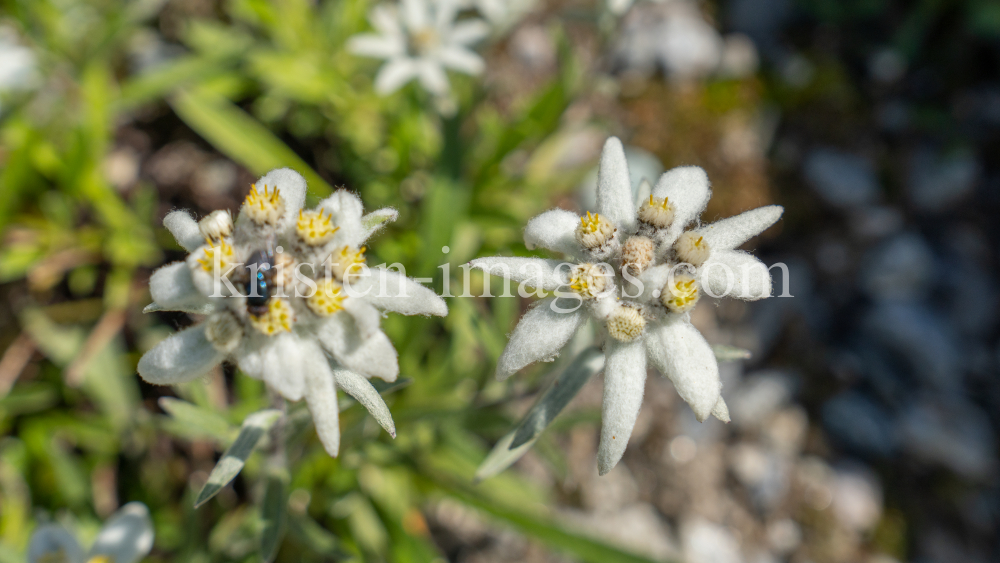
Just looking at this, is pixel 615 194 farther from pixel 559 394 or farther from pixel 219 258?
pixel 219 258

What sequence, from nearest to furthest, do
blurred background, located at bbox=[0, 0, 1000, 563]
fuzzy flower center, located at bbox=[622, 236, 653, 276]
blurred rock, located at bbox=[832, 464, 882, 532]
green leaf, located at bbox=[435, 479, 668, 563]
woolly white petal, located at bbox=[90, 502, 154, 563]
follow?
1. fuzzy flower center, located at bbox=[622, 236, 653, 276]
2. woolly white petal, located at bbox=[90, 502, 154, 563]
3. green leaf, located at bbox=[435, 479, 668, 563]
4. blurred background, located at bbox=[0, 0, 1000, 563]
5. blurred rock, located at bbox=[832, 464, 882, 532]

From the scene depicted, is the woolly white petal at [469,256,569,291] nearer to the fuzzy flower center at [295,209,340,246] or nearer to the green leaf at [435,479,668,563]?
the fuzzy flower center at [295,209,340,246]

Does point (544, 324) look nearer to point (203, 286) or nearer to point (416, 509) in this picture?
point (203, 286)

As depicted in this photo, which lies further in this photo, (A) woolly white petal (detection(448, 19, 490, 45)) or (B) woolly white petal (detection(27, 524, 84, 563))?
(A) woolly white petal (detection(448, 19, 490, 45))

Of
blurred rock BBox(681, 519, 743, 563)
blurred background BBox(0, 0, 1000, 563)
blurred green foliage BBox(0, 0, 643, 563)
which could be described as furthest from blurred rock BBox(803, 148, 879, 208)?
blurred rock BBox(681, 519, 743, 563)

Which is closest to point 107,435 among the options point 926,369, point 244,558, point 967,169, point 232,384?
point 232,384

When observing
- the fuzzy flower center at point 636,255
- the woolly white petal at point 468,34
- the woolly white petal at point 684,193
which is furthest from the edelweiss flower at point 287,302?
the woolly white petal at point 468,34

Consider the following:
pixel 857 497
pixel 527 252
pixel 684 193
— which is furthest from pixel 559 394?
pixel 857 497
